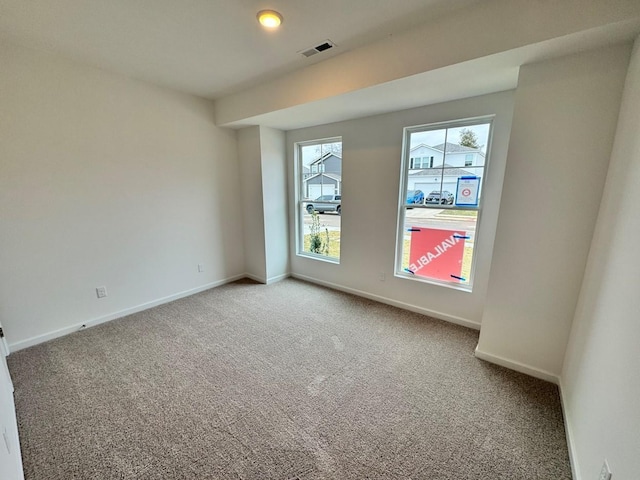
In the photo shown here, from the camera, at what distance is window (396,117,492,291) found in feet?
8.56

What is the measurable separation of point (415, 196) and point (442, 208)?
32 cm

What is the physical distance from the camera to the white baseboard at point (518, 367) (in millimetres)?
1950

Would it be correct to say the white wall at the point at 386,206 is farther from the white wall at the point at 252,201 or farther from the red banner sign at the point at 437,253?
the white wall at the point at 252,201

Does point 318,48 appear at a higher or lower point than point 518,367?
higher

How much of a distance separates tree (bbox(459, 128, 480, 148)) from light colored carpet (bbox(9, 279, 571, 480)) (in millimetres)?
1859

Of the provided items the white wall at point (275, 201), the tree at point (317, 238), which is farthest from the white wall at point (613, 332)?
the white wall at point (275, 201)

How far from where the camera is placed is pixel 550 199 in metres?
1.77

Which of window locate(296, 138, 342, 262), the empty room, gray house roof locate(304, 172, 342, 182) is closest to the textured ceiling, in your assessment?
the empty room

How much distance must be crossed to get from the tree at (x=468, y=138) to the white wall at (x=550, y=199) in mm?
744

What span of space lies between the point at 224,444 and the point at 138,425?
584 mm

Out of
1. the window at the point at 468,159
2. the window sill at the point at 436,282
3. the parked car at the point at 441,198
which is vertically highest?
the window at the point at 468,159

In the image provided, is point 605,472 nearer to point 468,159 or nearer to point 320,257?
point 468,159

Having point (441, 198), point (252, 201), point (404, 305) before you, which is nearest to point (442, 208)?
point (441, 198)

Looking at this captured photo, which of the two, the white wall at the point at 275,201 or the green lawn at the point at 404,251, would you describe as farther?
the white wall at the point at 275,201
